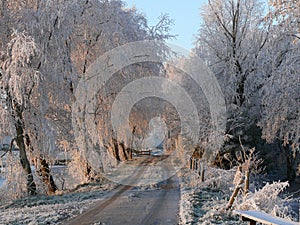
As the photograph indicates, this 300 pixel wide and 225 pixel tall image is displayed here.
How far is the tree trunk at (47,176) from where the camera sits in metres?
11.8

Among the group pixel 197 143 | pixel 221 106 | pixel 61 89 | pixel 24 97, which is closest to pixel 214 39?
pixel 221 106

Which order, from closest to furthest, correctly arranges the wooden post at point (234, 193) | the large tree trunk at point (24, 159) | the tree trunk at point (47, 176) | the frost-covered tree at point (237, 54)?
1. the wooden post at point (234, 193)
2. the large tree trunk at point (24, 159)
3. the tree trunk at point (47, 176)
4. the frost-covered tree at point (237, 54)

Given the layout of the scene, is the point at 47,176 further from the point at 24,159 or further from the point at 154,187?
the point at 154,187

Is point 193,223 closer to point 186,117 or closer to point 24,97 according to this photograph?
point 24,97

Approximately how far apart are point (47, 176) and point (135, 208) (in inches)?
226

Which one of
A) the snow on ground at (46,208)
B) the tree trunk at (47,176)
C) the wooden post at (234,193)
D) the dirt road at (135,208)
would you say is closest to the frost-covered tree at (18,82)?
the tree trunk at (47,176)

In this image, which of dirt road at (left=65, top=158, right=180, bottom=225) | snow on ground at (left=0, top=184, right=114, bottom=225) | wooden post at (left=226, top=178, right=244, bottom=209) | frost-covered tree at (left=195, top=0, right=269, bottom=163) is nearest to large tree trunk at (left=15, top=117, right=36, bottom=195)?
snow on ground at (left=0, top=184, right=114, bottom=225)

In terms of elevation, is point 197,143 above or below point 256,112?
below

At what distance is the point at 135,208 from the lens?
314 inches

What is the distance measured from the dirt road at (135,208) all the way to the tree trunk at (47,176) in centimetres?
289

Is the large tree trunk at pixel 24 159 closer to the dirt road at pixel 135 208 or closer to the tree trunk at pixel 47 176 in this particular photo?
the tree trunk at pixel 47 176

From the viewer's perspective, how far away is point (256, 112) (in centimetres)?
1862

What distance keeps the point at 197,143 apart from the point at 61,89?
32.9ft

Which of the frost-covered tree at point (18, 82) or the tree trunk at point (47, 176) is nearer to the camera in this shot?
the frost-covered tree at point (18, 82)
